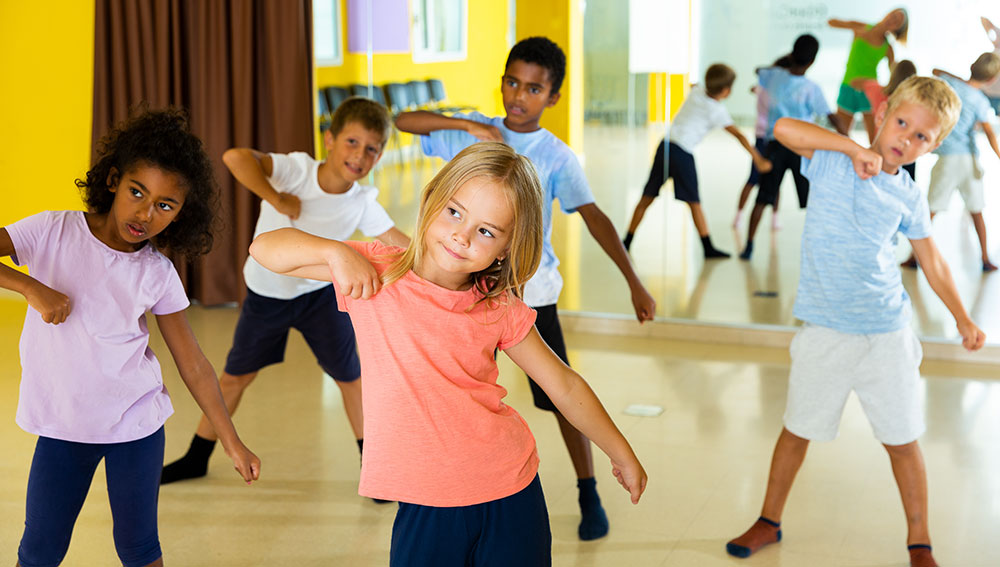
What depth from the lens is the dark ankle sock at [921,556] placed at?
268 cm

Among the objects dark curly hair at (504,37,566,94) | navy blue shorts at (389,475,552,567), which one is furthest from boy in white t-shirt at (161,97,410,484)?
navy blue shorts at (389,475,552,567)

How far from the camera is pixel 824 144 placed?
8.32 feet

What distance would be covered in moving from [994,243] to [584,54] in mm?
2023

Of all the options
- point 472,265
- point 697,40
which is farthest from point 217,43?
point 472,265

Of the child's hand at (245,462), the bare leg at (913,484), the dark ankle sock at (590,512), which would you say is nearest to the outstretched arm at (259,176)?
the child's hand at (245,462)

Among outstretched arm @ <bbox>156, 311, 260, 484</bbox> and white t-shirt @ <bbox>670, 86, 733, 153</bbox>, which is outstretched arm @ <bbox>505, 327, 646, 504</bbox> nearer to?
outstretched arm @ <bbox>156, 311, 260, 484</bbox>

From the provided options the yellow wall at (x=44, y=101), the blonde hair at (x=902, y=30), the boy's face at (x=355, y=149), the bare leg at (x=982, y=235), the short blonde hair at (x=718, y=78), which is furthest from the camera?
the yellow wall at (x=44, y=101)

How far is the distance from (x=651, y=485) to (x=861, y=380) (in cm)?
83

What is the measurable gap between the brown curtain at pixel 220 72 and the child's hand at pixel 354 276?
3714mm

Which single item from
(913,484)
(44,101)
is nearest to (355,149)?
(913,484)

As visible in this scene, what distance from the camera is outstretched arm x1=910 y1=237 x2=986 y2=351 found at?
2.58m

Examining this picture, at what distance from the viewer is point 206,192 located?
2125 millimetres

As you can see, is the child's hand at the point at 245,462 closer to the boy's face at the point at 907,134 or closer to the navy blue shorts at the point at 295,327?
the navy blue shorts at the point at 295,327

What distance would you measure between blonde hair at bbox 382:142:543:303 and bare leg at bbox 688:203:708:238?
3399mm
